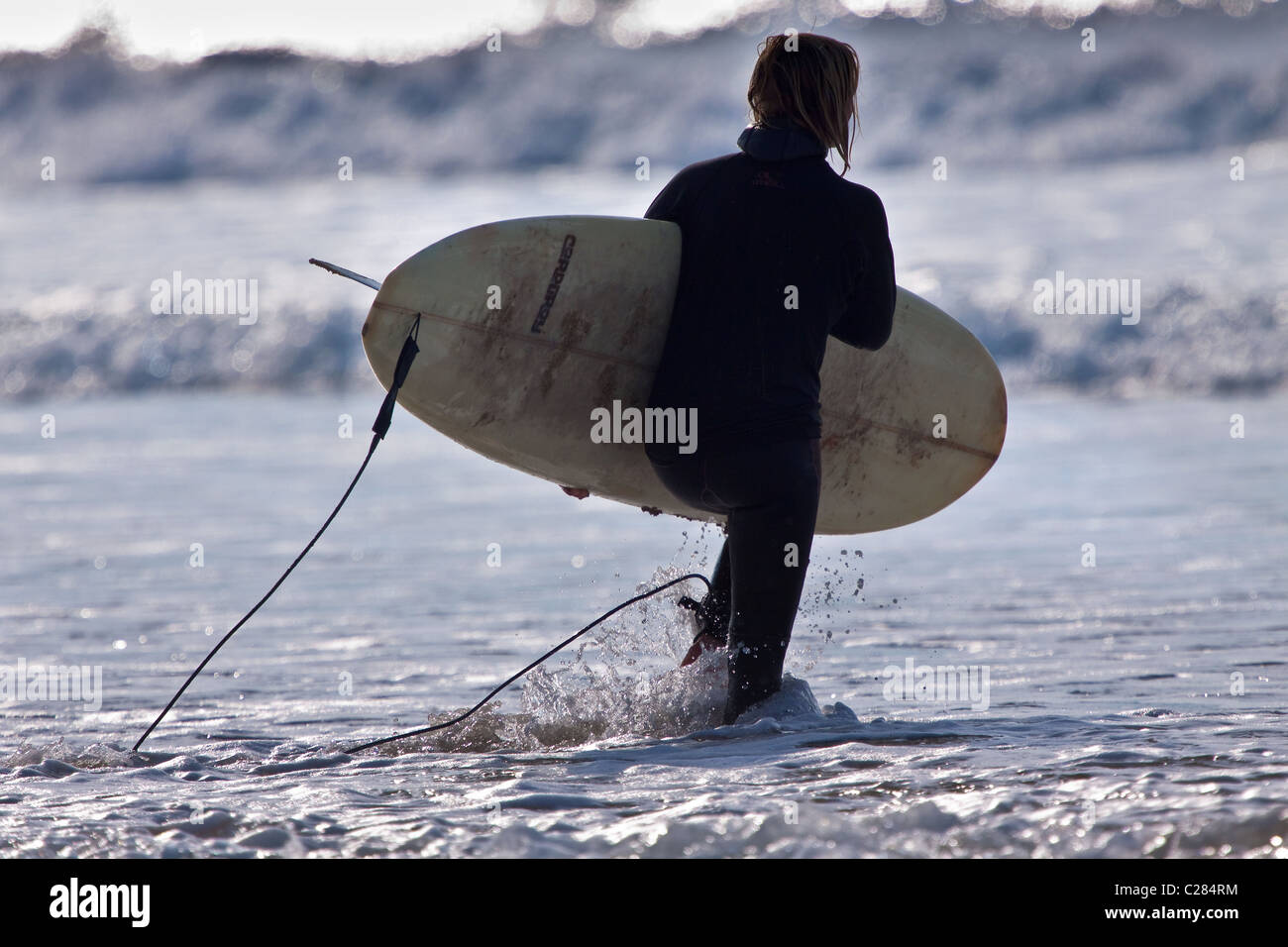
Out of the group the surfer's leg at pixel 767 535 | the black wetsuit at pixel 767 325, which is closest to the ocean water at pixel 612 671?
the surfer's leg at pixel 767 535

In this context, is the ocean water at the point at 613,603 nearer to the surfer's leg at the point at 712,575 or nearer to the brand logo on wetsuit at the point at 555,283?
the surfer's leg at the point at 712,575

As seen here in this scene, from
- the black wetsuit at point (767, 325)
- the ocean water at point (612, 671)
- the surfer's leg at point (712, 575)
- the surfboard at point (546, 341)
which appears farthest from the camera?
the surfboard at point (546, 341)

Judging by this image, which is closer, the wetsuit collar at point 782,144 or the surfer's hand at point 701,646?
the wetsuit collar at point 782,144

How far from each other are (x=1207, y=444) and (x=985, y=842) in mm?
6628

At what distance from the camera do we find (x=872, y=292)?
10.6 ft

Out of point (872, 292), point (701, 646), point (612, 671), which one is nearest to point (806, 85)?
point (872, 292)

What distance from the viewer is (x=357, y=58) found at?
28359 mm

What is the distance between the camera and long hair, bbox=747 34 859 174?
320cm

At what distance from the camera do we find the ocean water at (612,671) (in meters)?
2.74

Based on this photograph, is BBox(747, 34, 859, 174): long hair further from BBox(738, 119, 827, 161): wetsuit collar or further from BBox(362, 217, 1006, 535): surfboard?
BBox(362, 217, 1006, 535): surfboard

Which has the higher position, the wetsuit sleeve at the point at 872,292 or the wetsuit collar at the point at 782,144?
the wetsuit collar at the point at 782,144

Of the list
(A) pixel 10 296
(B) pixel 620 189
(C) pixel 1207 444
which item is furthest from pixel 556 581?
(B) pixel 620 189

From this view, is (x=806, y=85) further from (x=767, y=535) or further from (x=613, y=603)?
(x=613, y=603)
